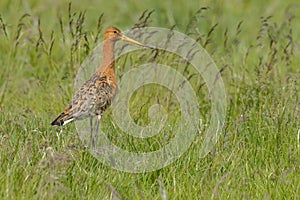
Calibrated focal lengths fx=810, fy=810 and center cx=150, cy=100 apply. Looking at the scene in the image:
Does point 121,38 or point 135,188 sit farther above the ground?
point 121,38

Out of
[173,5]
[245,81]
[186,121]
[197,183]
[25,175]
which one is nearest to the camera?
[25,175]

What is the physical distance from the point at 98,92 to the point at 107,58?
→ 49cm

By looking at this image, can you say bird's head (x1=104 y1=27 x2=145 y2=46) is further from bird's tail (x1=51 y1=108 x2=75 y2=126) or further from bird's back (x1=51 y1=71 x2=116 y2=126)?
bird's tail (x1=51 y1=108 x2=75 y2=126)

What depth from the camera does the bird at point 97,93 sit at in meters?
5.68

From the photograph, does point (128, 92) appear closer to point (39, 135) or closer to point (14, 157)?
point (39, 135)

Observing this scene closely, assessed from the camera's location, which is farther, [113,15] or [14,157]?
[113,15]

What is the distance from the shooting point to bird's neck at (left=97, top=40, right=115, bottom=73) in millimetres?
6238

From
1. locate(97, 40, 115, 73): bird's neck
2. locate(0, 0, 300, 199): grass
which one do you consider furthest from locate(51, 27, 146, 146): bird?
locate(0, 0, 300, 199): grass

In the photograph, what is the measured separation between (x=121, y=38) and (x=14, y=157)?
1876 millimetres

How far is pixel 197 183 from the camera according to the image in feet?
16.2

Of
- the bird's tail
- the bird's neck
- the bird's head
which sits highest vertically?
the bird's head

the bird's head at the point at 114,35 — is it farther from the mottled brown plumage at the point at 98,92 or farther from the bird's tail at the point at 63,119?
the bird's tail at the point at 63,119

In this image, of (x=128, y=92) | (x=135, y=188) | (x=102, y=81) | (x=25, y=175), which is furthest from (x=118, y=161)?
(x=128, y=92)

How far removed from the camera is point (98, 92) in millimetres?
5906
